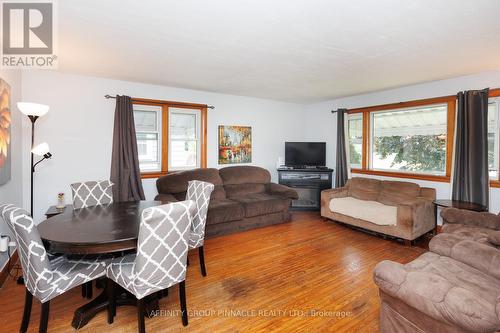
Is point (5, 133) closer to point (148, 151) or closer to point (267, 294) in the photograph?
point (148, 151)

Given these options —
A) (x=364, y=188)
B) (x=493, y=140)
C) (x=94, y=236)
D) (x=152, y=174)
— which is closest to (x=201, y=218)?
(x=94, y=236)

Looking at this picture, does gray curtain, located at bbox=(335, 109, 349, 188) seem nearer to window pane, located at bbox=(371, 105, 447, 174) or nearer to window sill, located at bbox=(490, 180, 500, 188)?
window pane, located at bbox=(371, 105, 447, 174)

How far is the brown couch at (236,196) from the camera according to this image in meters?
4.30

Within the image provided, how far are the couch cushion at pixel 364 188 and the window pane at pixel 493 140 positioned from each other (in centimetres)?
156

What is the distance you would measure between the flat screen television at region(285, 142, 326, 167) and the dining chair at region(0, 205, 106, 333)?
4791 mm

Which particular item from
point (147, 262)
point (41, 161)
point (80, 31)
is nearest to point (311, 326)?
point (147, 262)

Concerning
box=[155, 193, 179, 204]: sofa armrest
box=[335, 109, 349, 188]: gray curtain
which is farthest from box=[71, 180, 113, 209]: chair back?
box=[335, 109, 349, 188]: gray curtain

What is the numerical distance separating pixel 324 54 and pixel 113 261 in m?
2.97

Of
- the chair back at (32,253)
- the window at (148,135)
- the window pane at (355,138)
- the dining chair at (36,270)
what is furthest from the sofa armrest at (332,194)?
the chair back at (32,253)

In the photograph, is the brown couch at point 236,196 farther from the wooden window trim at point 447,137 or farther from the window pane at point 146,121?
the wooden window trim at point 447,137

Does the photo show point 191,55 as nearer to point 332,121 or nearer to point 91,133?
point 91,133

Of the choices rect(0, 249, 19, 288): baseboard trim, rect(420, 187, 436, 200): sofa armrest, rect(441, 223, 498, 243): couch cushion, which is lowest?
rect(0, 249, 19, 288): baseboard trim

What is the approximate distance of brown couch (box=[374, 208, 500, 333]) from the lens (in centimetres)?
143

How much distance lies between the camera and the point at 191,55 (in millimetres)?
3121
